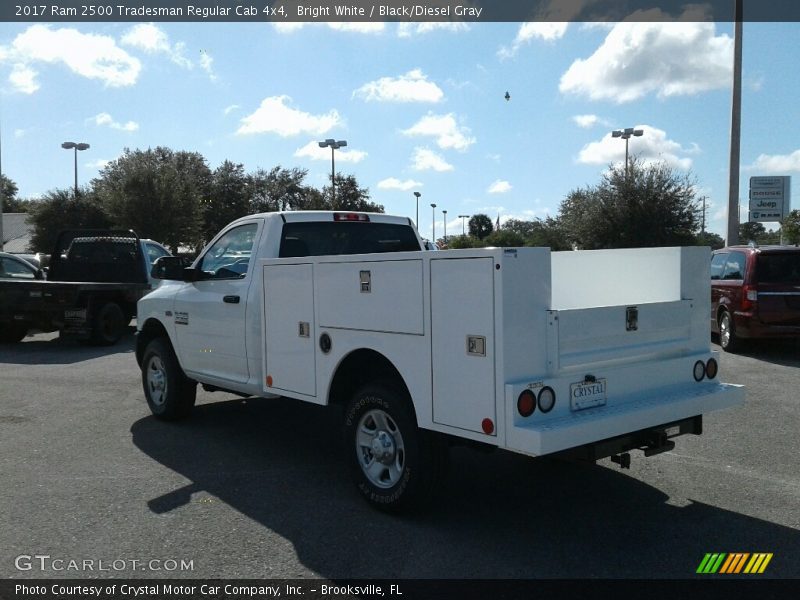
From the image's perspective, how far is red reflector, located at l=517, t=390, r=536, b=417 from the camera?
13.0 feet

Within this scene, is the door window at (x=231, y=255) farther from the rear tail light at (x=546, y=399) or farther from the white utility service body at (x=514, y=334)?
the rear tail light at (x=546, y=399)

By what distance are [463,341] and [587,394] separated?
0.83m

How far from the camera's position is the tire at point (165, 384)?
24.4ft

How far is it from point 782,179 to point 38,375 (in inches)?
806

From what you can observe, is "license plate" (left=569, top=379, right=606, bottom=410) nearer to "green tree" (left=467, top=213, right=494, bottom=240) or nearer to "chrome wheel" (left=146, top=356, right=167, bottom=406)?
"chrome wheel" (left=146, top=356, right=167, bottom=406)

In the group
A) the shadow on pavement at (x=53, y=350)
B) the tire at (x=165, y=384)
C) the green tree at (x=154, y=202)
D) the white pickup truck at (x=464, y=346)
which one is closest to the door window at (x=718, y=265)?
the white pickup truck at (x=464, y=346)

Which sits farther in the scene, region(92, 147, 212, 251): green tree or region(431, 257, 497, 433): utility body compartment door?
region(92, 147, 212, 251): green tree

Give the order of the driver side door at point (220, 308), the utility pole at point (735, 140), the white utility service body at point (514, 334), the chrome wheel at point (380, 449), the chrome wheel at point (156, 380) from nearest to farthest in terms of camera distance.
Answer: the white utility service body at point (514, 334) < the chrome wheel at point (380, 449) < the driver side door at point (220, 308) < the chrome wheel at point (156, 380) < the utility pole at point (735, 140)

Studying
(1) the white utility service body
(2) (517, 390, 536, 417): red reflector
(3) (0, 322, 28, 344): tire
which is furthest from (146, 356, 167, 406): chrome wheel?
(3) (0, 322, 28, 344): tire

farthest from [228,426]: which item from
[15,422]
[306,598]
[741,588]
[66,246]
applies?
[66,246]

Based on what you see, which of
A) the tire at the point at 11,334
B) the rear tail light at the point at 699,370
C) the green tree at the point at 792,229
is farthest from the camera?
the green tree at the point at 792,229

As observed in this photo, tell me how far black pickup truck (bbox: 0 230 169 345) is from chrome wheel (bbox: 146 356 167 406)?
249 inches

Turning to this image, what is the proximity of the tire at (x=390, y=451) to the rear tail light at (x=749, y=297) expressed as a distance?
8822 mm

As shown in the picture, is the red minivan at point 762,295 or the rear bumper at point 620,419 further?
the red minivan at point 762,295
